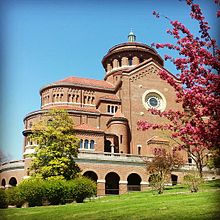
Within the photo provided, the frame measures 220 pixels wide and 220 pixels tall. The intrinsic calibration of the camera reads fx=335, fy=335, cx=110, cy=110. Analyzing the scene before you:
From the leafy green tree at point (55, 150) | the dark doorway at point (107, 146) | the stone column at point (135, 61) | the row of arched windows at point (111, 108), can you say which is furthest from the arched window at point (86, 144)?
the stone column at point (135, 61)

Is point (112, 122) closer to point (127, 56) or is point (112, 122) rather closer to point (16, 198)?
point (127, 56)

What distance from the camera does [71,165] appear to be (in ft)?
117

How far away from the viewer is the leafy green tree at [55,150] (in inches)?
1321

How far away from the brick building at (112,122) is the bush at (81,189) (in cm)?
953

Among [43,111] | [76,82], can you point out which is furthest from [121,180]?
[76,82]

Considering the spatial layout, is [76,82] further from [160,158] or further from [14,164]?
[160,158]

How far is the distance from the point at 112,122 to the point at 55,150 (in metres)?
14.6

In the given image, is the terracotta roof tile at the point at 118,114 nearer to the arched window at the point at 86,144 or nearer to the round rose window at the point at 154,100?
the round rose window at the point at 154,100

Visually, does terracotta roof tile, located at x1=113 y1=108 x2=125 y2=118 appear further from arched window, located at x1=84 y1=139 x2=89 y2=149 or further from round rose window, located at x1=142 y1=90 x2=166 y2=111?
arched window, located at x1=84 y1=139 x2=89 y2=149

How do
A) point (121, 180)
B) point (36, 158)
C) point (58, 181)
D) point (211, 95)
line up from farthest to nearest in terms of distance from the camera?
point (121, 180) < point (36, 158) < point (58, 181) < point (211, 95)

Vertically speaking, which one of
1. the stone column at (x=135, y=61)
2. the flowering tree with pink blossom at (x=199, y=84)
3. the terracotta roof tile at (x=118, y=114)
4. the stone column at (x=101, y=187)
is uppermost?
the stone column at (x=135, y=61)

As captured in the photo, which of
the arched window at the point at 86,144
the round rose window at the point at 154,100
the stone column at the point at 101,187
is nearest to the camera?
the stone column at the point at 101,187

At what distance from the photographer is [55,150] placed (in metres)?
34.8

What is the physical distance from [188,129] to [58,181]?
67.0ft
